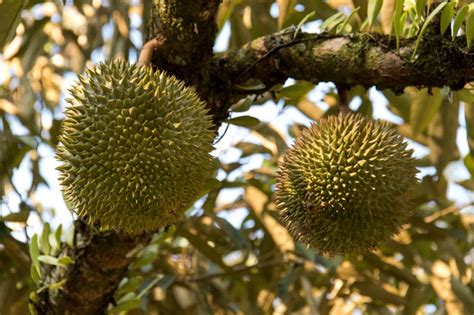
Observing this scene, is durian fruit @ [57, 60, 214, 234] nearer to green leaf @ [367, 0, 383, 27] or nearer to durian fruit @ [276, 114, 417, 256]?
durian fruit @ [276, 114, 417, 256]

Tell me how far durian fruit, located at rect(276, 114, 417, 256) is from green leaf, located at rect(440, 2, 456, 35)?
0.26 m

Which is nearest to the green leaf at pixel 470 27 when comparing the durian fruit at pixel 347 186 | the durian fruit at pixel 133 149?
the durian fruit at pixel 347 186

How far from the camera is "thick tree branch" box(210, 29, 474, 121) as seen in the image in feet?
4.71

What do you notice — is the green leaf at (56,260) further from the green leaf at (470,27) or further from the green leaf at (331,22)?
the green leaf at (470,27)

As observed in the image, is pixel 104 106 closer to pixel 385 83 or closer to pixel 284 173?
pixel 284 173

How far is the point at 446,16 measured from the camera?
4.62 ft

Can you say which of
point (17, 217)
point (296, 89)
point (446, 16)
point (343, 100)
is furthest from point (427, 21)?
point (17, 217)

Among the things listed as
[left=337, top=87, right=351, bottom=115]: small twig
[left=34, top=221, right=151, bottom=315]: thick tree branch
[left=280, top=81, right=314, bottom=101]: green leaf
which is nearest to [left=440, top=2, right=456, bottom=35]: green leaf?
[left=337, top=87, right=351, bottom=115]: small twig

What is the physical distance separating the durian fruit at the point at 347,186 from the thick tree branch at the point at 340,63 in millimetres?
111

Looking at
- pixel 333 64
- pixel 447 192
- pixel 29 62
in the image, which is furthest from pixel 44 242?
pixel 447 192

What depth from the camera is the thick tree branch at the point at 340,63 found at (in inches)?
56.6

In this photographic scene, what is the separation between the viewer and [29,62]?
2.78 meters

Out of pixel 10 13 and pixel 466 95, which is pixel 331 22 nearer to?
pixel 466 95

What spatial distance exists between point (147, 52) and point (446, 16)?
62cm
